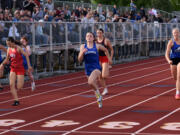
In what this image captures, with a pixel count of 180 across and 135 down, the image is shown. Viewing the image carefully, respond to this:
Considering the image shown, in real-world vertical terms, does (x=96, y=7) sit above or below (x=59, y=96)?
above

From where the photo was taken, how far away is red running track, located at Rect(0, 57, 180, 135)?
398 inches

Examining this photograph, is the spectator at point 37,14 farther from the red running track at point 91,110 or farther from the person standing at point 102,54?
the person standing at point 102,54

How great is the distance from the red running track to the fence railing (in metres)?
1.91

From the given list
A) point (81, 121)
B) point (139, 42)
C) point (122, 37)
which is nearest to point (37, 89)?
point (81, 121)

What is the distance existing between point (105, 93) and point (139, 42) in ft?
57.7

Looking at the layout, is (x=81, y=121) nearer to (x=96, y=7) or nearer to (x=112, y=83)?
(x=112, y=83)

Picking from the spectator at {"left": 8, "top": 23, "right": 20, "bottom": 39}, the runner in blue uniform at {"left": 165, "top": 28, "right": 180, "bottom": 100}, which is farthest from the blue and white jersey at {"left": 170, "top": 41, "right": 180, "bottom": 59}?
the spectator at {"left": 8, "top": 23, "right": 20, "bottom": 39}

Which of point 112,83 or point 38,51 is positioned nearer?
point 112,83

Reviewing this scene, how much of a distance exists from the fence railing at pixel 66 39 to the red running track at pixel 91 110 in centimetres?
191

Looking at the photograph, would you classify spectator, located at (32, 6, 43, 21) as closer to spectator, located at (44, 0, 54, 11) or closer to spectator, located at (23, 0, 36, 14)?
spectator, located at (23, 0, 36, 14)

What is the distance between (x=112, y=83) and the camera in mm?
19906

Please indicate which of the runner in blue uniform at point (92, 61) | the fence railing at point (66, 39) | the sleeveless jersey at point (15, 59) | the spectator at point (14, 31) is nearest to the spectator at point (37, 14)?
the fence railing at point (66, 39)

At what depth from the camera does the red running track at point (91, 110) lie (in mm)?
10117

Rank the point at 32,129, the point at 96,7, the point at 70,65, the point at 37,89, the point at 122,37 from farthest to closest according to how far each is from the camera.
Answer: the point at 96,7, the point at 122,37, the point at 70,65, the point at 37,89, the point at 32,129
